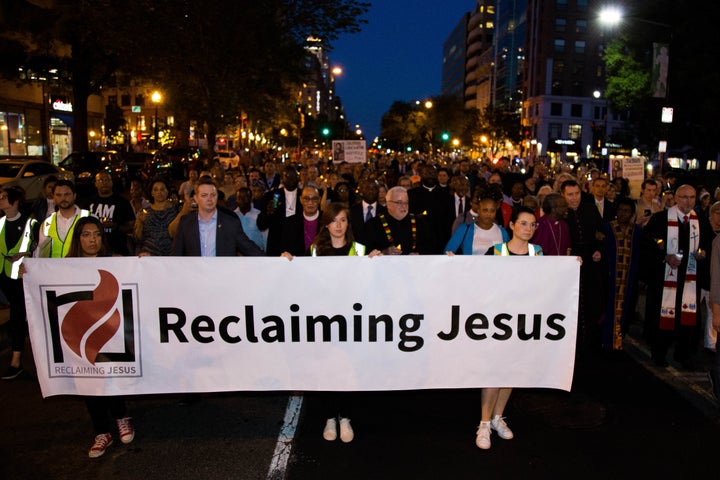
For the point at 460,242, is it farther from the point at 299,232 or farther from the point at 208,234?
the point at 208,234

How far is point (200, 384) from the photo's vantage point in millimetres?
4895

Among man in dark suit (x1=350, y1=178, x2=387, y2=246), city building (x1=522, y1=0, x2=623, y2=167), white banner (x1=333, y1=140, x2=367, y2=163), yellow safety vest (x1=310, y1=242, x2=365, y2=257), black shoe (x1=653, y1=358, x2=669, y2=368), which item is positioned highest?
city building (x1=522, y1=0, x2=623, y2=167)

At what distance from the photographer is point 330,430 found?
16.4 feet

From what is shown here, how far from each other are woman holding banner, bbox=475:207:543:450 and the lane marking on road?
4.77 feet

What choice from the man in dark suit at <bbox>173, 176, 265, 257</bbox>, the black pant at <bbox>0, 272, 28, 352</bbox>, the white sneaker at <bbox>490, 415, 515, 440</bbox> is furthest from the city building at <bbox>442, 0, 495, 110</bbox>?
the white sneaker at <bbox>490, 415, 515, 440</bbox>

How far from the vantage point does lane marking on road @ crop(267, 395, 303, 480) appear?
450 cm

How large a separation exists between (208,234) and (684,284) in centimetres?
489

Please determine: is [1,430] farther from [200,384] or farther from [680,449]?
[680,449]

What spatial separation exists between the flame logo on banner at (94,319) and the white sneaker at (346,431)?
73.5 inches

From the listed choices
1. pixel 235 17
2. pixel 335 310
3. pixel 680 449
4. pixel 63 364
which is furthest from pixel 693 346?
pixel 235 17

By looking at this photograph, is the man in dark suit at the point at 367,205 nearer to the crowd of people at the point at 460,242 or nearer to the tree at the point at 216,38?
the crowd of people at the point at 460,242

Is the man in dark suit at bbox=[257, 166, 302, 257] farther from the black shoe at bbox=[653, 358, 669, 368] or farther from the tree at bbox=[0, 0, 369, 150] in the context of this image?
the tree at bbox=[0, 0, 369, 150]

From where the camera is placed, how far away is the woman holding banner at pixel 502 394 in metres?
4.94

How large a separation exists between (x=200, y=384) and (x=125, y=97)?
269 ft
